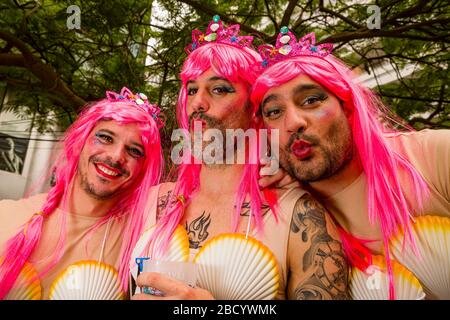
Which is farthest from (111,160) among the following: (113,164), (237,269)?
(237,269)

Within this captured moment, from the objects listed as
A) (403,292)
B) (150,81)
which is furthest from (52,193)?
(403,292)

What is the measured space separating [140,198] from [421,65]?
2.38 m

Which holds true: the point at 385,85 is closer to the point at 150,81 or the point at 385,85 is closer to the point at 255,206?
the point at 150,81

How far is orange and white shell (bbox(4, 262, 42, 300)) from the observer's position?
139 cm

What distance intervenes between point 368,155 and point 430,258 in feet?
1.27

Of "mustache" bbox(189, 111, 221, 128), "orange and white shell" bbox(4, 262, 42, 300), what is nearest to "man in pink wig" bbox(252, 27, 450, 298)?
"mustache" bbox(189, 111, 221, 128)

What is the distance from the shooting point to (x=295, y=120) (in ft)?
3.99

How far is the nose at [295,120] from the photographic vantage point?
1.21 meters

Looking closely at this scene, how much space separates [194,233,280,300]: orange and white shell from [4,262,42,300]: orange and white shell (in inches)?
25.6

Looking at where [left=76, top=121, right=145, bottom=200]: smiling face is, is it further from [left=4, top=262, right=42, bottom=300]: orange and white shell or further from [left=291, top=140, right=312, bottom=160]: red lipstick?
[left=291, top=140, right=312, bottom=160]: red lipstick

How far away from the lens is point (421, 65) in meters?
2.76

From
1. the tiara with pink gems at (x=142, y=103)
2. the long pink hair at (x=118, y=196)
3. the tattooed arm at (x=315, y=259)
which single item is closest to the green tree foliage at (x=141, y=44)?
the tiara with pink gems at (x=142, y=103)

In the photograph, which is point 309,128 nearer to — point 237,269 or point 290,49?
point 290,49

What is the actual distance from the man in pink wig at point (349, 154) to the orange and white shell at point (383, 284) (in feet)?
0.10
